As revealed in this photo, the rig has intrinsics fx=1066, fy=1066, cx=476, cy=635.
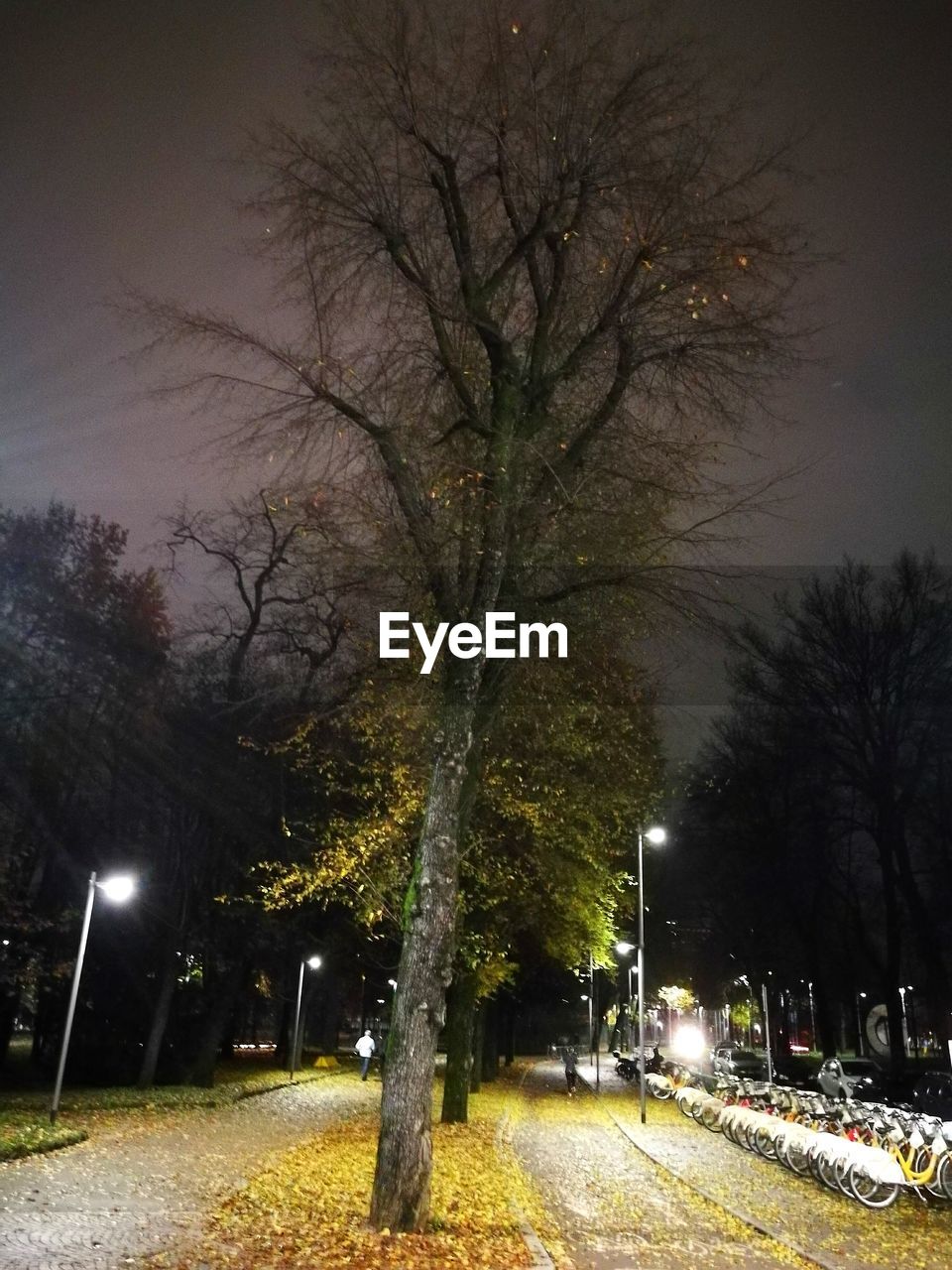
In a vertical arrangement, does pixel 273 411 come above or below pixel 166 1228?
above

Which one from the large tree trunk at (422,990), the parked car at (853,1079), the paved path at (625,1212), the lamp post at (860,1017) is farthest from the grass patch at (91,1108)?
the lamp post at (860,1017)

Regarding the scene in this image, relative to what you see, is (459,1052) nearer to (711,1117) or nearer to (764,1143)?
(711,1117)

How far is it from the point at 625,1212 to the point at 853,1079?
1978 centimetres

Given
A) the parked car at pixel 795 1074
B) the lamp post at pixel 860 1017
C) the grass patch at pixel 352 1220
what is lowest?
the grass patch at pixel 352 1220

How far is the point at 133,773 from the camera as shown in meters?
28.4

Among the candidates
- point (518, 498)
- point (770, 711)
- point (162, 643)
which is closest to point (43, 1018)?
point (162, 643)

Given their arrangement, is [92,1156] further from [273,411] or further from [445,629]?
[273,411]

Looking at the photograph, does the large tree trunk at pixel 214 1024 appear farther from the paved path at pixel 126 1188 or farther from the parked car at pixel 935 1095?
the parked car at pixel 935 1095

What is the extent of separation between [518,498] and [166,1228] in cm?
768

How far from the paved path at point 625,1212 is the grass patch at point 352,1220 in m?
0.53

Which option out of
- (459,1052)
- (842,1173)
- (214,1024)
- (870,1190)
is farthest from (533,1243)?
(214,1024)

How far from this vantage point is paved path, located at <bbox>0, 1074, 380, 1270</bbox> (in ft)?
27.6

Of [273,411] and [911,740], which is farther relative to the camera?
[911,740]

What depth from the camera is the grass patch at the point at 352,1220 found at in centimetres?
832
